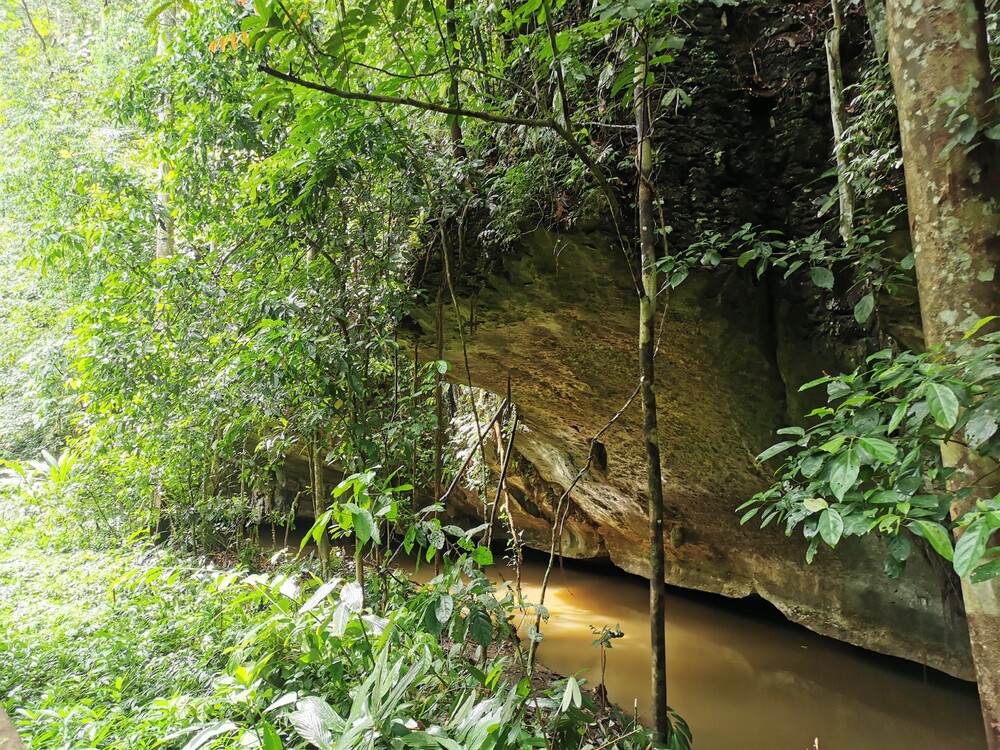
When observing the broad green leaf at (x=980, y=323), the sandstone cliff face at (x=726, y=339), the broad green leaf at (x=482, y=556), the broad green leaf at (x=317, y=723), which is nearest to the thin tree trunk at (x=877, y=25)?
the sandstone cliff face at (x=726, y=339)

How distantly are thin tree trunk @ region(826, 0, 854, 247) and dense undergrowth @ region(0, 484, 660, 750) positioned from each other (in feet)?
7.60

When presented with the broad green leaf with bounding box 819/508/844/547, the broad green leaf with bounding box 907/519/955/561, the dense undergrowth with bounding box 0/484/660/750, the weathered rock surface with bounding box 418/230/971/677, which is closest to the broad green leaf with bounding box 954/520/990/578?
the broad green leaf with bounding box 907/519/955/561

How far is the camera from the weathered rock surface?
11.2 ft

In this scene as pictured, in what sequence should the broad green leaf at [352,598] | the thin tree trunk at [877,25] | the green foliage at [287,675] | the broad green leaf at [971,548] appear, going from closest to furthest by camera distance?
the broad green leaf at [971,548] → the green foliage at [287,675] → the broad green leaf at [352,598] → the thin tree trunk at [877,25]

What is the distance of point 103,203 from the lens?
165 inches

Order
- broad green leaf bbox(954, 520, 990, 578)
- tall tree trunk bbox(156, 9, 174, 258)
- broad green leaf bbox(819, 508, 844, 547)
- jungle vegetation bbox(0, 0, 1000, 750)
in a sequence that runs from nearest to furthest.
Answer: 1. broad green leaf bbox(954, 520, 990, 578)
2. broad green leaf bbox(819, 508, 844, 547)
3. jungle vegetation bbox(0, 0, 1000, 750)
4. tall tree trunk bbox(156, 9, 174, 258)

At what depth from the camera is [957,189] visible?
1.33 meters

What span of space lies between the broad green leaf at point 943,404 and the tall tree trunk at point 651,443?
1.03 meters

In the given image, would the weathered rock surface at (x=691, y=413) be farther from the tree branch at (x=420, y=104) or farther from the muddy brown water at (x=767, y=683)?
the tree branch at (x=420, y=104)

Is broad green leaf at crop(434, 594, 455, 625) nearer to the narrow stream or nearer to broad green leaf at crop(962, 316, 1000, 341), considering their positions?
broad green leaf at crop(962, 316, 1000, 341)

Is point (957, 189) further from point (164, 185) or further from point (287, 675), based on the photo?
point (164, 185)

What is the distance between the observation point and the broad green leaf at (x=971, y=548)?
97 centimetres

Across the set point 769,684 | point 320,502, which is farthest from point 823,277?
point 769,684

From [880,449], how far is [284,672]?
1.86m
